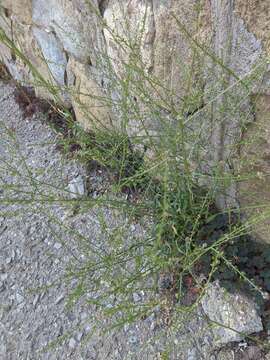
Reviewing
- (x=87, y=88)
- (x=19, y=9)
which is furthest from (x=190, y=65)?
(x=19, y=9)

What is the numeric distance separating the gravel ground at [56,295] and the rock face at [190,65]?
38cm

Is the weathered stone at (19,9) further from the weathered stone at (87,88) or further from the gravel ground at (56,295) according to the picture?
the gravel ground at (56,295)

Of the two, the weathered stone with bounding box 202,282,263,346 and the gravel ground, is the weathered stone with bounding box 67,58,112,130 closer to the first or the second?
the gravel ground

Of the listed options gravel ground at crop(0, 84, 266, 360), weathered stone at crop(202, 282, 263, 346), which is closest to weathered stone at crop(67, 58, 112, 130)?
gravel ground at crop(0, 84, 266, 360)

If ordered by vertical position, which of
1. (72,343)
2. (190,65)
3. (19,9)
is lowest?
(72,343)

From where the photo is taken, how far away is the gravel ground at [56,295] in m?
1.42

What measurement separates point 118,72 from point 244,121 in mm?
606

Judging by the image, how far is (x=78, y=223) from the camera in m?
1.85

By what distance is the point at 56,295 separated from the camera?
5.37 feet

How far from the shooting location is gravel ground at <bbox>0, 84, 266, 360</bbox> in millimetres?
1420

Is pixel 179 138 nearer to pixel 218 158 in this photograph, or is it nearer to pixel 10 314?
pixel 218 158

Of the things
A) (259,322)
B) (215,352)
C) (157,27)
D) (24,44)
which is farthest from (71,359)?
(24,44)

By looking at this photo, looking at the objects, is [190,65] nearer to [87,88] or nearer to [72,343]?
[87,88]

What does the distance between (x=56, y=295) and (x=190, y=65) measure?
3.28 feet
